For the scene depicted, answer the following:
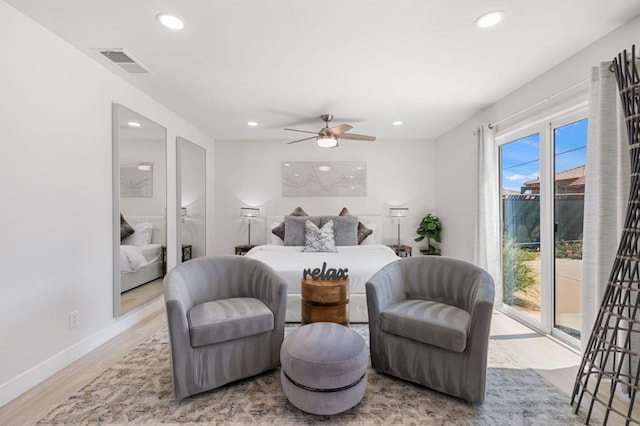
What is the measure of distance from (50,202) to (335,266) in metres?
2.52

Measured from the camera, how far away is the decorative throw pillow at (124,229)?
9.55ft

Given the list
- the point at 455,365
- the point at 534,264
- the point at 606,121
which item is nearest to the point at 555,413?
the point at 455,365

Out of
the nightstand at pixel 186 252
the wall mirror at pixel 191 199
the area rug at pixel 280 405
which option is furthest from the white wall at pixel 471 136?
the nightstand at pixel 186 252

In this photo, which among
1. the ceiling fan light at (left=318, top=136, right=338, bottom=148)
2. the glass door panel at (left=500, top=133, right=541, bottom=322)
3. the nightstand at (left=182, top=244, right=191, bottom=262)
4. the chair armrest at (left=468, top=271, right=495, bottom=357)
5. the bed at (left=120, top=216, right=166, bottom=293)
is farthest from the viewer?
the nightstand at (left=182, top=244, right=191, bottom=262)

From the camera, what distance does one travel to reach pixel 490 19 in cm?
199

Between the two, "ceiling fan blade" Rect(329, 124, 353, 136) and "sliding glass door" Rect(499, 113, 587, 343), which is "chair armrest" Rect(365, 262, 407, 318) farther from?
"ceiling fan blade" Rect(329, 124, 353, 136)

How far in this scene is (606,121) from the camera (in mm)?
2076

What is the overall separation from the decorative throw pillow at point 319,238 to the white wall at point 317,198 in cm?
109

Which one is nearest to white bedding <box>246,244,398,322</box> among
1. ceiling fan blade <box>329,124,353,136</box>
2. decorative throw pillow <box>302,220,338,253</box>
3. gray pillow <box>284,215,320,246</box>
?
decorative throw pillow <box>302,220,338,253</box>

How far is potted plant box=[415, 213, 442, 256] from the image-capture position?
516 centimetres

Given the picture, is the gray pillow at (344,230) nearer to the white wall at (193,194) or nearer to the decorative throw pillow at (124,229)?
the white wall at (193,194)

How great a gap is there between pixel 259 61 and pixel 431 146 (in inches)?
156

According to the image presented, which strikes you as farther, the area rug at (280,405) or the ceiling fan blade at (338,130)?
the ceiling fan blade at (338,130)

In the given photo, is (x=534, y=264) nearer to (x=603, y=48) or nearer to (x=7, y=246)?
(x=603, y=48)
